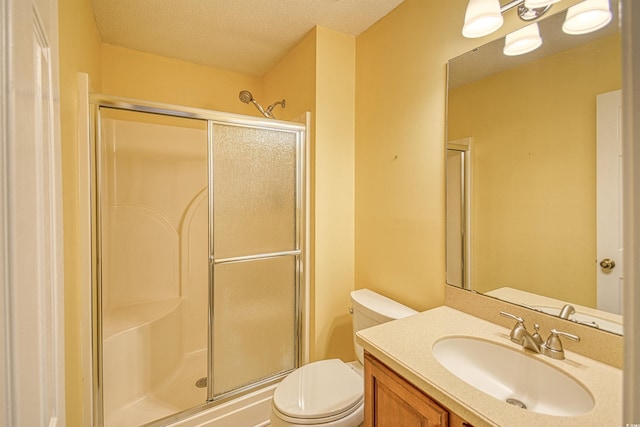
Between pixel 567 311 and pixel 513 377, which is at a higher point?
pixel 567 311

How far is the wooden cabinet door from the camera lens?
33.1 inches

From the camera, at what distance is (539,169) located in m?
1.10

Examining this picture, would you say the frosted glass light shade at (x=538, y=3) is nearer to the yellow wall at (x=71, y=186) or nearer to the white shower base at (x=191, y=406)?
the yellow wall at (x=71, y=186)

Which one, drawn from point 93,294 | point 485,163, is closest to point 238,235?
point 93,294

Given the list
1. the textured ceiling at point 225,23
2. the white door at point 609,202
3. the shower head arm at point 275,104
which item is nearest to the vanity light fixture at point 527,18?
the white door at point 609,202

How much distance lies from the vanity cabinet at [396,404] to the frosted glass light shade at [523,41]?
1327 millimetres

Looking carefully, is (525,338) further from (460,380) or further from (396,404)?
(396,404)

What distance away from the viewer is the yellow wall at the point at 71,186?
106 cm

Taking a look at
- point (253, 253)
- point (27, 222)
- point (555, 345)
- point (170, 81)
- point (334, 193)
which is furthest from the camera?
point (170, 81)

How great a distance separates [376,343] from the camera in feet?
3.43

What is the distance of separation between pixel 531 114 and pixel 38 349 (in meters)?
1.60

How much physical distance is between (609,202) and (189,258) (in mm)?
2634

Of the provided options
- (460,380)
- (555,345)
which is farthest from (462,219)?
(460,380)

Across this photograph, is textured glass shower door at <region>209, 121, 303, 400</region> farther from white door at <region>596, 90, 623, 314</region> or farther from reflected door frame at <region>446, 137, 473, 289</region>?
white door at <region>596, 90, 623, 314</region>
